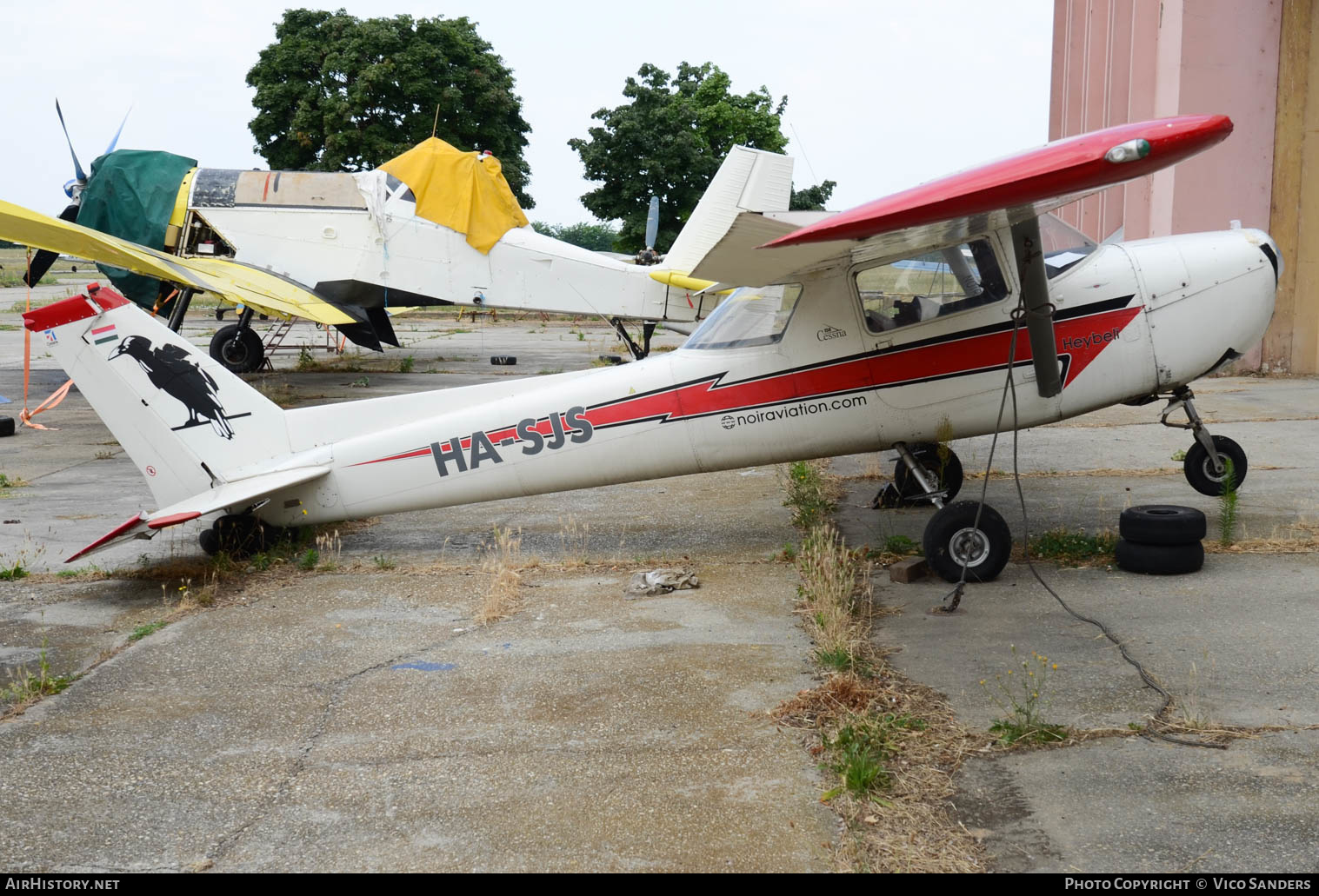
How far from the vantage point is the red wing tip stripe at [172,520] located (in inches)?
260

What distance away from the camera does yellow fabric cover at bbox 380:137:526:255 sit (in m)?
16.2

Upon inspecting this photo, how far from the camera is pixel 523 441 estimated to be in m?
7.31

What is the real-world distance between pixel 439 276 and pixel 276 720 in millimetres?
12224

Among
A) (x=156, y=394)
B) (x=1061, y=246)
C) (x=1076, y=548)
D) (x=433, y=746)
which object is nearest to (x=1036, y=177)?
(x=1061, y=246)

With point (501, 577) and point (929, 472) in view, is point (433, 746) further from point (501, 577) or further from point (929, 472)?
point (929, 472)

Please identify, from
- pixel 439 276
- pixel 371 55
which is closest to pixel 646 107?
pixel 371 55

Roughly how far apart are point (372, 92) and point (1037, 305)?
4609 centimetres

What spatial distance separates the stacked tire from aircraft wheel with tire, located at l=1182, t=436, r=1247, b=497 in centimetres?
127

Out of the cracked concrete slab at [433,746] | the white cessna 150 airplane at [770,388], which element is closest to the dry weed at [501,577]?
the cracked concrete slab at [433,746]

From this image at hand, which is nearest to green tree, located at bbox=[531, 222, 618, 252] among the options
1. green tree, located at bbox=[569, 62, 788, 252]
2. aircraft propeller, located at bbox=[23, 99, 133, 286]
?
green tree, located at bbox=[569, 62, 788, 252]

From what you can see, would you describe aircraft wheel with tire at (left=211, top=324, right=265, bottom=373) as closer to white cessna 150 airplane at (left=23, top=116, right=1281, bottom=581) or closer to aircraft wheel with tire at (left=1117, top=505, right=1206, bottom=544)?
white cessna 150 airplane at (left=23, top=116, right=1281, bottom=581)

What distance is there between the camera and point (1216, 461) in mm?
7652

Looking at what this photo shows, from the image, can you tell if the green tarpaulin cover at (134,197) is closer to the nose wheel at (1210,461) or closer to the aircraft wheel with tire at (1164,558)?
the nose wheel at (1210,461)

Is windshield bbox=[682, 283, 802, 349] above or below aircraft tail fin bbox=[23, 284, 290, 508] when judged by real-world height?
above
